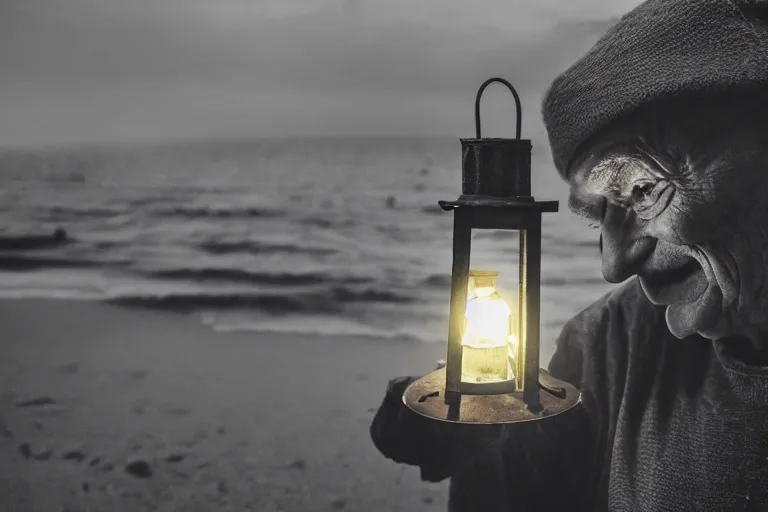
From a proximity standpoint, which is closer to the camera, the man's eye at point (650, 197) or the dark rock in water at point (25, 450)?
the man's eye at point (650, 197)

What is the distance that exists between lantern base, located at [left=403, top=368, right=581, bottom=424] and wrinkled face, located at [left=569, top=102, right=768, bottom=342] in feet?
0.61

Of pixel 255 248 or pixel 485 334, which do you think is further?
pixel 255 248

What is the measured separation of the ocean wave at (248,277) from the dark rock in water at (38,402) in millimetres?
474

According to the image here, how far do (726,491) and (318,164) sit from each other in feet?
5.06

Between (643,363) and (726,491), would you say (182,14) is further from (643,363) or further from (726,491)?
(726,491)

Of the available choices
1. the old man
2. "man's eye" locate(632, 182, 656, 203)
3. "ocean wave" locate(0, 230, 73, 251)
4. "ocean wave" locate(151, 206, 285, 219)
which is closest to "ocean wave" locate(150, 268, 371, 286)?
"ocean wave" locate(151, 206, 285, 219)

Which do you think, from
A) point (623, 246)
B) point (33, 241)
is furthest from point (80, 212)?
point (623, 246)

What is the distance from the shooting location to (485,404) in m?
0.86

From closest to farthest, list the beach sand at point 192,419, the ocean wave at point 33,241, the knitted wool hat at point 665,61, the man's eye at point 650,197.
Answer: the knitted wool hat at point 665,61 < the man's eye at point 650,197 < the beach sand at point 192,419 < the ocean wave at point 33,241

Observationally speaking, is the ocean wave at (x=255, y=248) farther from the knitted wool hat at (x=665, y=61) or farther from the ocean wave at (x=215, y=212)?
the knitted wool hat at (x=665, y=61)

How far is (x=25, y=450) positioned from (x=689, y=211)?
199 cm

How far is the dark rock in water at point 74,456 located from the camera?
6.83 feet

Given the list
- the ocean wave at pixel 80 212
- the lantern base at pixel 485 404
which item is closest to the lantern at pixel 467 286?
the lantern base at pixel 485 404

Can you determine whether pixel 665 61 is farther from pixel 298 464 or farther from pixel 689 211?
pixel 298 464
